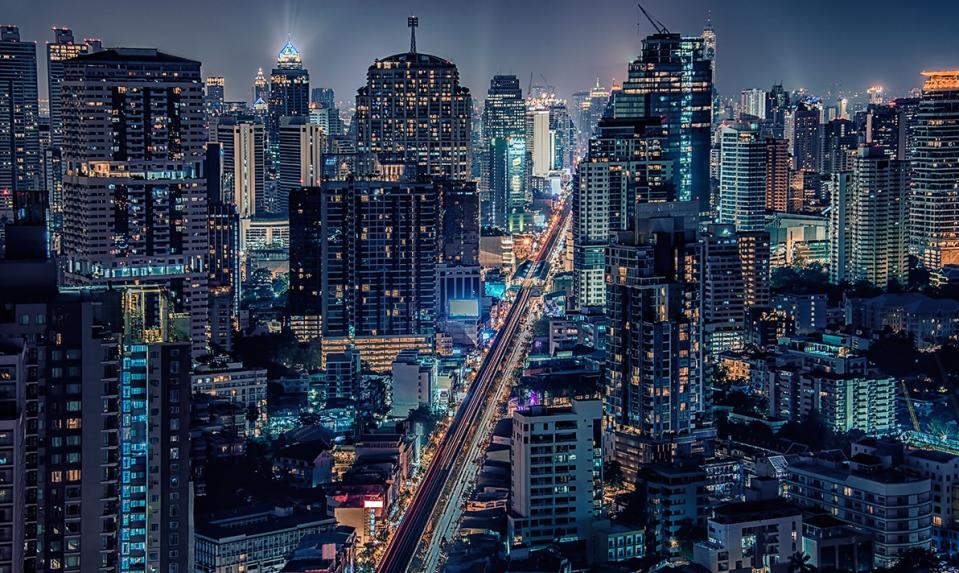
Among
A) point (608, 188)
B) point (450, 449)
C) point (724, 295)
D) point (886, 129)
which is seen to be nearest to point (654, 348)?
point (450, 449)

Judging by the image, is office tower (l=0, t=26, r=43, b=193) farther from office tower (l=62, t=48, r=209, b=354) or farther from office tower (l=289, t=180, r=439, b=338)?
office tower (l=289, t=180, r=439, b=338)

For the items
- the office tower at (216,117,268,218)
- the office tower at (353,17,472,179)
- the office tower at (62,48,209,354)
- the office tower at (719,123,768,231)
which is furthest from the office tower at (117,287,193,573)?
the office tower at (216,117,268,218)

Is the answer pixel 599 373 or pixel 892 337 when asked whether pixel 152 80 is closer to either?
pixel 599 373

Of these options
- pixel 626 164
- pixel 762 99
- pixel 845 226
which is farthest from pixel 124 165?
pixel 762 99

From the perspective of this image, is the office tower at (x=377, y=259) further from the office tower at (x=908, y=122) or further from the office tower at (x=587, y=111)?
the office tower at (x=587, y=111)

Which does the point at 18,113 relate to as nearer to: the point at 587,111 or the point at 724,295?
the point at 724,295

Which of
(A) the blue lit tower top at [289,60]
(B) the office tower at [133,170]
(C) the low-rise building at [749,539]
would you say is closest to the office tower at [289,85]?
(A) the blue lit tower top at [289,60]
